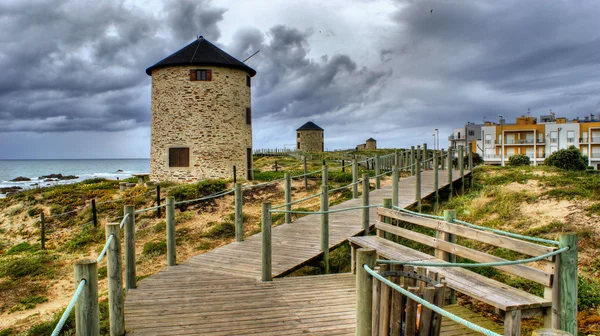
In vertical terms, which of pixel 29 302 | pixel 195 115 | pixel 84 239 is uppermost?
pixel 195 115

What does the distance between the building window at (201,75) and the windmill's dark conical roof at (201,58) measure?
40 centimetres

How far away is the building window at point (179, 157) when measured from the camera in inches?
968

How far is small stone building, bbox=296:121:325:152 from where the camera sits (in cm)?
6638

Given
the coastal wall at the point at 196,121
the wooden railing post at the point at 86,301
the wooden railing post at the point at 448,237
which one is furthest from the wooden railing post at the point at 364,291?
the coastal wall at the point at 196,121

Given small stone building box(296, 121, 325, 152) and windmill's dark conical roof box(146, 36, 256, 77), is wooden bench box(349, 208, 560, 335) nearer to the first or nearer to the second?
windmill's dark conical roof box(146, 36, 256, 77)

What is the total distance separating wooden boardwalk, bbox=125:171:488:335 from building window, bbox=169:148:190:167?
16569 millimetres

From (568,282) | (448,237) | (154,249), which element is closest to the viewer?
(568,282)

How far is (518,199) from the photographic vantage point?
1175cm

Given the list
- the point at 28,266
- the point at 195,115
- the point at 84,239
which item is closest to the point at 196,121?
the point at 195,115

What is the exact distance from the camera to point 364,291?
142 inches

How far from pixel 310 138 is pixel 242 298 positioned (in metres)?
60.8

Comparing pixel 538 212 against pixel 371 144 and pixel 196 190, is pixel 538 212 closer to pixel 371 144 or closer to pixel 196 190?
pixel 196 190

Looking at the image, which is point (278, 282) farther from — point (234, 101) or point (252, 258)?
point (234, 101)

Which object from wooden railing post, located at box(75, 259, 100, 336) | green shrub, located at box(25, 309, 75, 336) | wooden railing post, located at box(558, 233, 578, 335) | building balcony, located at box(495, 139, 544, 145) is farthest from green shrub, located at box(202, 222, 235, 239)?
building balcony, located at box(495, 139, 544, 145)
